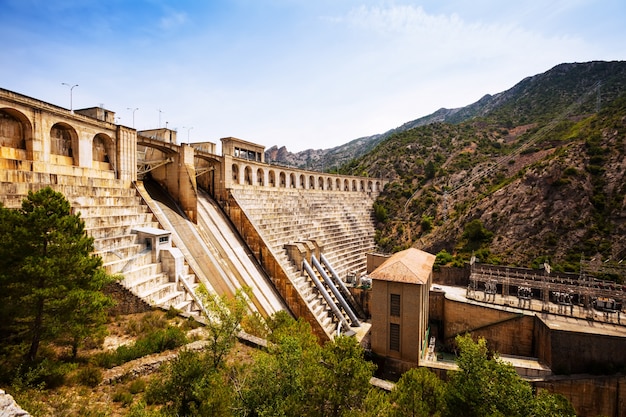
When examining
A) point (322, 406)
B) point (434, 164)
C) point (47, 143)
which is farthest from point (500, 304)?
point (434, 164)

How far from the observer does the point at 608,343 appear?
18.5m

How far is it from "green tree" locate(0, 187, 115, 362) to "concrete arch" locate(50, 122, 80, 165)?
10.5m

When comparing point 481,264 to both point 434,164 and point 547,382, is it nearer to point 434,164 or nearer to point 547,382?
point 547,382

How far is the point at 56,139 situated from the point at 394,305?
22.3 m

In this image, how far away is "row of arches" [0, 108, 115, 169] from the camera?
14.4 meters

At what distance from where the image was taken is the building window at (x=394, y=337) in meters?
19.4

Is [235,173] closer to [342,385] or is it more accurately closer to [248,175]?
[248,175]

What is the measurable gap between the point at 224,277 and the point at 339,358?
14.0 metres

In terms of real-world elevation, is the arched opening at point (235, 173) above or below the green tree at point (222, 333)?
above

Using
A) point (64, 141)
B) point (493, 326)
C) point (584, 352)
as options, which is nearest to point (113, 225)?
point (64, 141)

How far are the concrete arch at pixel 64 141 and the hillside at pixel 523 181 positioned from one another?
37442 millimetres

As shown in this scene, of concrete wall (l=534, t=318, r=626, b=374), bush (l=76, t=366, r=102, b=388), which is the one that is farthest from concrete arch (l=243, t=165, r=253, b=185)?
concrete wall (l=534, t=318, r=626, b=374)

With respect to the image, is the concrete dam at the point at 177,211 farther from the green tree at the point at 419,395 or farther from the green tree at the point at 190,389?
the green tree at the point at 419,395

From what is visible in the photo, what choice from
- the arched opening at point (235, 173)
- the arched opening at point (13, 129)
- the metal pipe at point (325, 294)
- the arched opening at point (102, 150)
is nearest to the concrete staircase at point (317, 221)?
the arched opening at point (235, 173)
